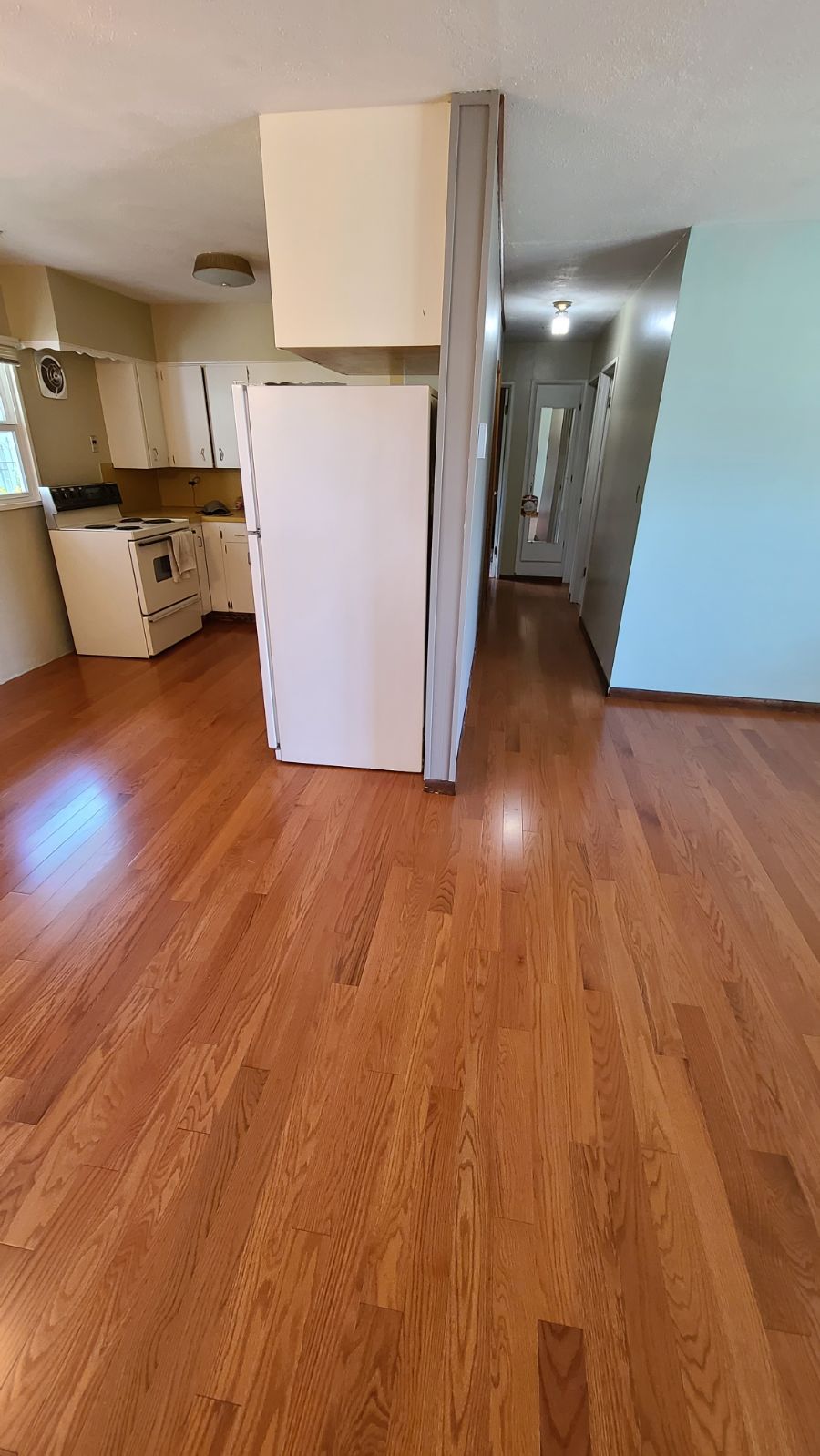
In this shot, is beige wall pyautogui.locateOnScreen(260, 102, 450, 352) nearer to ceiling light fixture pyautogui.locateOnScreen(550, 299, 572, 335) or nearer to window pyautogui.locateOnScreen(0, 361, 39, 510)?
window pyautogui.locateOnScreen(0, 361, 39, 510)

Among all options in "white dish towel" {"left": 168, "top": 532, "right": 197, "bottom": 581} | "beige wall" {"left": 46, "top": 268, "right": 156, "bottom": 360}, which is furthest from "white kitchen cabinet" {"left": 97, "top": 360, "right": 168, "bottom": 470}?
"white dish towel" {"left": 168, "top": 532, "right": 197, "bottom": 581}

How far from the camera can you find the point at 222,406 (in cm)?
508

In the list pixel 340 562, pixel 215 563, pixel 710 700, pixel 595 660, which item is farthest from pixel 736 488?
pixel 215 563

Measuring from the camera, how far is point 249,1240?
121 centimetres

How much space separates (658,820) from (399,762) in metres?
1.19

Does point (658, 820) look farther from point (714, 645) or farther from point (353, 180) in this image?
point (353, 180)

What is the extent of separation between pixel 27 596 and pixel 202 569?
139cm

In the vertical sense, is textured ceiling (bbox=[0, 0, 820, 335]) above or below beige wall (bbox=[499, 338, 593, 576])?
above

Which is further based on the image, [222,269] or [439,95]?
[222,269]

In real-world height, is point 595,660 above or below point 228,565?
below

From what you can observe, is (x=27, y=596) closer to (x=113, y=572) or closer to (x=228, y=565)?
(x=113, y=572)

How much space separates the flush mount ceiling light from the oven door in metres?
1.64

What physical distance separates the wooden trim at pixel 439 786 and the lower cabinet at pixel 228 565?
9.68 ft

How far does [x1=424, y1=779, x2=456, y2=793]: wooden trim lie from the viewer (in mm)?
2766
